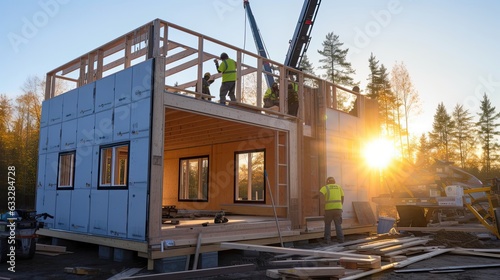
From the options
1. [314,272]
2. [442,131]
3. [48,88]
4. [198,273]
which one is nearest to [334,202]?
[314,272]

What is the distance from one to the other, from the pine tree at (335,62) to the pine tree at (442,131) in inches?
617

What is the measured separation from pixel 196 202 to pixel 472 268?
10.0 metres

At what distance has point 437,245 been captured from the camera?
444 inches

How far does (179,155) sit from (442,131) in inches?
1516

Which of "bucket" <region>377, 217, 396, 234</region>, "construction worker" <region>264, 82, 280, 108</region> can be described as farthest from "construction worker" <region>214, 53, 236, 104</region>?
"bucket" <region>377, 217, 396, 234</region>

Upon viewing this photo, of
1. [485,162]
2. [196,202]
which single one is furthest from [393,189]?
[485,162]

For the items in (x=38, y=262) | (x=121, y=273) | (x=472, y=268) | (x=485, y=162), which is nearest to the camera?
(x=121, y=273)

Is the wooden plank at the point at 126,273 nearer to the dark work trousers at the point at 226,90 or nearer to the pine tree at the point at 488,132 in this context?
the dark work trousers at the point at 226,90

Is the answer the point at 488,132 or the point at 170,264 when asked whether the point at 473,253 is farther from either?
the point at 488,132

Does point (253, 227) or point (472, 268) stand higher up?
point (253, 227)

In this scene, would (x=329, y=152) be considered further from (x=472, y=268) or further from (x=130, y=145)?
(x=130, y=145)

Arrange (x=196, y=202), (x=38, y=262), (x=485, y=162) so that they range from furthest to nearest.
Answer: (x=485, y=162) < (x=196, y=202) < (x=38, y=262)

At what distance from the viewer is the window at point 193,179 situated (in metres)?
15.7

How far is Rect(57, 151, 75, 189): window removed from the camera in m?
11.1
